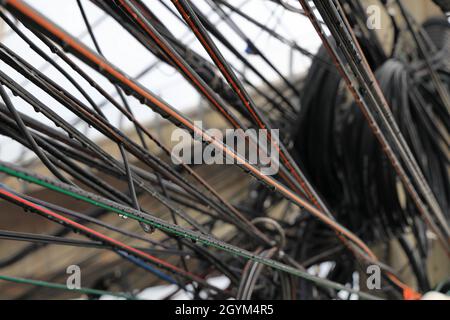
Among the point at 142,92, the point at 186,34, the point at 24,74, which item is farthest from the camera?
the point at 186,34

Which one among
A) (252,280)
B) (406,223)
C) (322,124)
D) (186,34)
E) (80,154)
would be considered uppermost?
(186,34)

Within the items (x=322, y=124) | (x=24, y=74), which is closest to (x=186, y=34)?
(x=322, y=124)

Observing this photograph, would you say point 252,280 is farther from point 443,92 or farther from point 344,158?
point 443,92

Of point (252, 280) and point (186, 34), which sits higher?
point (186, 34)

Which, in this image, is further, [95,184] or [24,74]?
[95,184]

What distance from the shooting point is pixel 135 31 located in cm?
163

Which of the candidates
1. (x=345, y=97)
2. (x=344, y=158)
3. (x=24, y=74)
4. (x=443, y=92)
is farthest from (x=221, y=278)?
(x=24, y=74)

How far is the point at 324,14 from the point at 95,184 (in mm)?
919

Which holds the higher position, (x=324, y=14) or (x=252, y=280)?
(x=324, y=14)

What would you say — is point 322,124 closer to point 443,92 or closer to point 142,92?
point 443,92

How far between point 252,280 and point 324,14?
97 cm

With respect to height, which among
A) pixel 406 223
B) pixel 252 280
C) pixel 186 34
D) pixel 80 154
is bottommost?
pixel 252 280

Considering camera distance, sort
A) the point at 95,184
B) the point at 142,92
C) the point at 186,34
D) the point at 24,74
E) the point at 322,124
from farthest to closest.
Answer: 1. the point at 186,34
2. the point at 322,124
3. the point at 95,184
4. the point at 24,74
5. the point at 142,92

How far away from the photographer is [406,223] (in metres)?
2.79
